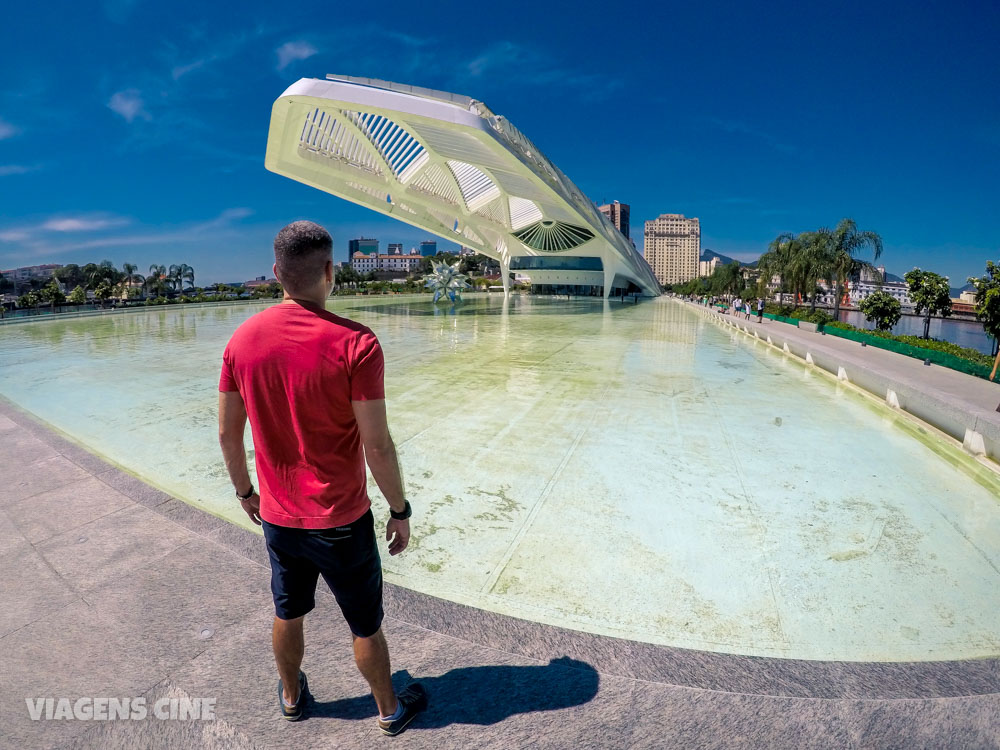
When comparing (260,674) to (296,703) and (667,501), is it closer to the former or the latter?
(296,703)

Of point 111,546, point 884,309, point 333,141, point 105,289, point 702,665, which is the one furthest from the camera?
point 105,289

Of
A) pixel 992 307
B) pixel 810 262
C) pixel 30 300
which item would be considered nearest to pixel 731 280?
pixel 810 262

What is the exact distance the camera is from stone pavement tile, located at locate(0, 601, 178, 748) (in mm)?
1645

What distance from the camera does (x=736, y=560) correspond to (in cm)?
294

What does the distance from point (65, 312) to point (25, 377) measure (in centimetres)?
2321

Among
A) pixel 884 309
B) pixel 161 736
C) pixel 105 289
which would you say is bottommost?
pixel 161 736

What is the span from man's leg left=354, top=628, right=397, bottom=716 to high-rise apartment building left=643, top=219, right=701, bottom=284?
199 m

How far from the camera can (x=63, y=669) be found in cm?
186

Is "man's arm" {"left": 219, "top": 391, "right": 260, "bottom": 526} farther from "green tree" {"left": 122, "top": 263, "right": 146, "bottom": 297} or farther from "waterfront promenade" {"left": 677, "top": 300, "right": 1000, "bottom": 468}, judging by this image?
"green tree" {"left": 122, "top": 263, "right": 146, "bottom": 297}

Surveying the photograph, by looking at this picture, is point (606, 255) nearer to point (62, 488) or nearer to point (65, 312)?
point (65, 312)

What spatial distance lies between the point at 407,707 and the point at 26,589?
6.11 ft

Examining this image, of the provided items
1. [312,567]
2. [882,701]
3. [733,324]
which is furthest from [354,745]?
[733,324]

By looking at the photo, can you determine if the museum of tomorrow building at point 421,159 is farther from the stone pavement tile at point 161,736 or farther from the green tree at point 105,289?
the green tree at point 105,289

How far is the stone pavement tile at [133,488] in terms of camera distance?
327 cm
